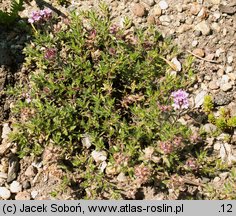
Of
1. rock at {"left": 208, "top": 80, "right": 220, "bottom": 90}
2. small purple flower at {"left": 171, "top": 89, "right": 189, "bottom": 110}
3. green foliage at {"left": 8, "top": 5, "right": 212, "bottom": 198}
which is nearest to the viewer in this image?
small purple flower at {"left": 171, "top": 89, "right": 189, "bottom": 110}

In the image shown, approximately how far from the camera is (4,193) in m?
6.29

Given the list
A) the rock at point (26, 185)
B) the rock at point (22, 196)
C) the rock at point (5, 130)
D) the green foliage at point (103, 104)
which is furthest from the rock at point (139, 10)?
the rock at point (22, 196)

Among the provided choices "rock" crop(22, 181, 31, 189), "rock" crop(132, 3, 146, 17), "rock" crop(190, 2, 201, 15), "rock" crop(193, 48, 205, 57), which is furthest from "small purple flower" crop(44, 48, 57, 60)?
"rock" crop(190, 2, 201, 15)

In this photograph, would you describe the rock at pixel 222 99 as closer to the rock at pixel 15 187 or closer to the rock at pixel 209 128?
the rock at pixel 209 128

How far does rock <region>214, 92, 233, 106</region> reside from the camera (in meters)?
6.57

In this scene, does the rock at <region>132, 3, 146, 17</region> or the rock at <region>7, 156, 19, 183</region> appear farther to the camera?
the rock at <region>132, 3, 146, 17</region>

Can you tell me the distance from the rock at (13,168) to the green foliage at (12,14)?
196 cm

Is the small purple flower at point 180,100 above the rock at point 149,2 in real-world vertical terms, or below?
below

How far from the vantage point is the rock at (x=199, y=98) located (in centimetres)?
660

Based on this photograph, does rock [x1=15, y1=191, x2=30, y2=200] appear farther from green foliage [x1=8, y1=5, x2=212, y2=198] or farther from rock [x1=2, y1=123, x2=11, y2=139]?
rock [x1=2, y1=123, x2=11, y2=139]

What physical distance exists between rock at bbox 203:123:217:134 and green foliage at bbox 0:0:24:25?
10.2 feet

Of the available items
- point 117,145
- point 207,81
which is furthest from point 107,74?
point 207,81

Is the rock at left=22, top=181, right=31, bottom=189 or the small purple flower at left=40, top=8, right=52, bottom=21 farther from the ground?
the small purple flower at left=40, top=8, right=52, bottom=21

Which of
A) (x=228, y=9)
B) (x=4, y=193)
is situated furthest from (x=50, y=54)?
(x=228, y=9)
